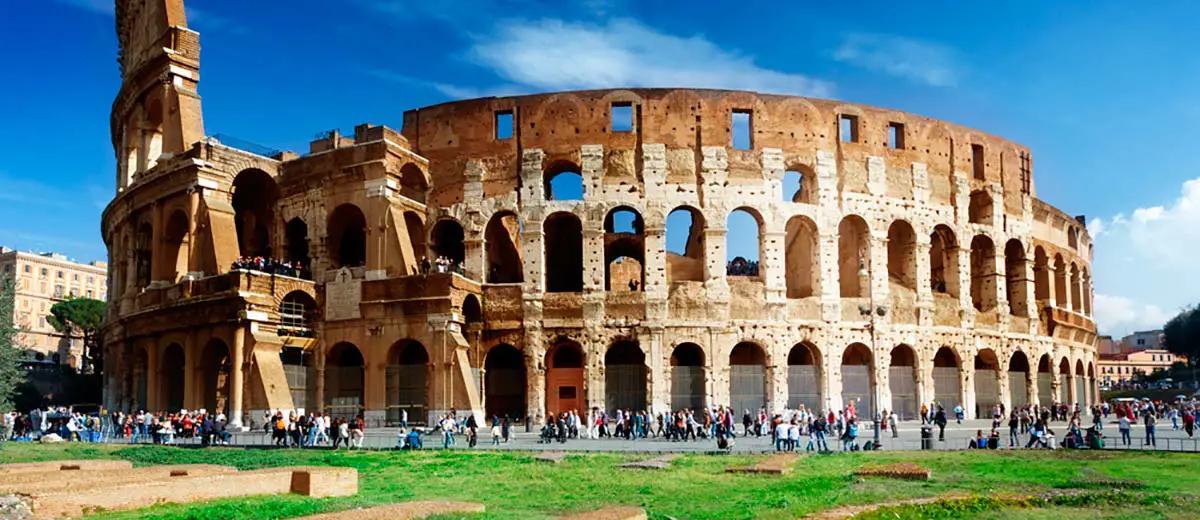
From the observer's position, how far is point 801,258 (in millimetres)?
38969

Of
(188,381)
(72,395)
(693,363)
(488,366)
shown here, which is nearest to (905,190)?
(693,363)

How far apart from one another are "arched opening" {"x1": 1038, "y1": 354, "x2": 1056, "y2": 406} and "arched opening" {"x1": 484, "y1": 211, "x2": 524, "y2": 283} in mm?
21371

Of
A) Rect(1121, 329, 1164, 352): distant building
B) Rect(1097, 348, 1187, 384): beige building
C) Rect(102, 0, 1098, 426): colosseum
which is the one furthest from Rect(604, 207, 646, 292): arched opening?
A: Rect(1121, 329, 1164, 352): distant building

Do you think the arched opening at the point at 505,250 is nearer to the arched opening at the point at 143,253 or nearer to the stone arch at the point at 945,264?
the arched opening at the point at 143,253

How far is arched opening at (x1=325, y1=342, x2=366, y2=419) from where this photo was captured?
34.2 m

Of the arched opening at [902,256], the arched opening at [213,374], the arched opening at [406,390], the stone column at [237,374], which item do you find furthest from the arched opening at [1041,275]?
the arched opening at [213,374]

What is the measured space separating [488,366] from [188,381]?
31.9 ft

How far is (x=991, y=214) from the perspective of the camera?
40750mm

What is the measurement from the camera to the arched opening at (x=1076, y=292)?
156ft

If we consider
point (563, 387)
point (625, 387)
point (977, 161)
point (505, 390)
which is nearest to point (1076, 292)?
point (977, 161)

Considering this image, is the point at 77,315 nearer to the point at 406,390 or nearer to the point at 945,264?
the point at 406,390

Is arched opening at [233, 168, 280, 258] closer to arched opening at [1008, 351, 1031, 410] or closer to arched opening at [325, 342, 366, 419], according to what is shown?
arched opening at [325, 342, 366, 419]

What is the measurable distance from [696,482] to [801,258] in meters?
22.6

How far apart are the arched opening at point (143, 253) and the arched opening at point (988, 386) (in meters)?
31.0
